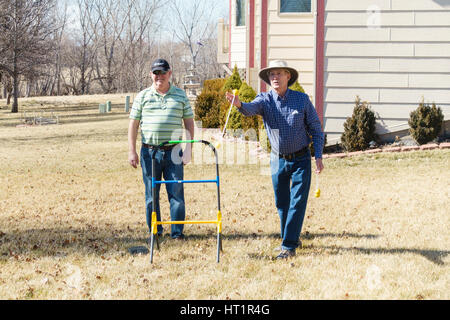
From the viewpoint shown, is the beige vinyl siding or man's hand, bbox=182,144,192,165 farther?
the beige vinyl siding

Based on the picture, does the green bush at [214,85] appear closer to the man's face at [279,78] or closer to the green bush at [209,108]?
the green bush at [209,108]

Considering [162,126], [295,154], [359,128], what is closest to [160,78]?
[162,126]

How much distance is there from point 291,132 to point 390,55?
8104 millimetres

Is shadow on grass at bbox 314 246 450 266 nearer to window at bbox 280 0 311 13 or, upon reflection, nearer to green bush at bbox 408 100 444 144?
green bush at bbox 408 100 444 144

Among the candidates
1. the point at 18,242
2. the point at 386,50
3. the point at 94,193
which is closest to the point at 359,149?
the point at 386,50

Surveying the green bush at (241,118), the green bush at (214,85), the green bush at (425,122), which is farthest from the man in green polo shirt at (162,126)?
the green bush at (214,85)

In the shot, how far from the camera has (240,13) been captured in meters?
22.2

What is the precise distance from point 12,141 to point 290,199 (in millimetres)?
15680

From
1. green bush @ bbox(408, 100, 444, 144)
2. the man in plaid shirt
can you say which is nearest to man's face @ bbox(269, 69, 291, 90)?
the man in plaid shirt

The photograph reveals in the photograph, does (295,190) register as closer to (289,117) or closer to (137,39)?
(289,117)

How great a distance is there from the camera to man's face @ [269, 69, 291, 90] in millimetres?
5863

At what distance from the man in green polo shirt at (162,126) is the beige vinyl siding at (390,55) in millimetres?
7574

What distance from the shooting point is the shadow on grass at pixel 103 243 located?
620cm

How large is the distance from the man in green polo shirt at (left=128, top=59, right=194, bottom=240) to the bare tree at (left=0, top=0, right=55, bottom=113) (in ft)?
84.0
